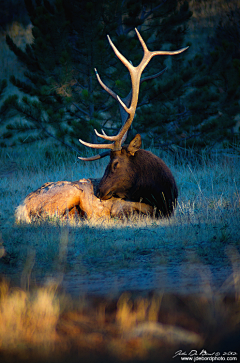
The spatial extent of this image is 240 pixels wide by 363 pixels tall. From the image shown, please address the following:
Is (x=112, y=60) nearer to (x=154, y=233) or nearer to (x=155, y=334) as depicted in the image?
(x=154, y=233)

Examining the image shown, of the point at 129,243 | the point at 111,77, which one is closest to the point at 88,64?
the point at 111,77

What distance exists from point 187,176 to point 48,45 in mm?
6197

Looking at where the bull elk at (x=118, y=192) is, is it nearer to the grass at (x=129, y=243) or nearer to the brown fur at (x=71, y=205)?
the brown fur at (x=71, y=205)

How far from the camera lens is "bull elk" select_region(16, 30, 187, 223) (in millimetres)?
5457

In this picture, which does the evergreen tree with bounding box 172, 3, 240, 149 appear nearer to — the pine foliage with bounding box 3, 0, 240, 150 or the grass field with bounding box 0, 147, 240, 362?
the pine foliage with bounding box 3, 0, 240, 150

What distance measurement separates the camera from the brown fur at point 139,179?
5.46 m

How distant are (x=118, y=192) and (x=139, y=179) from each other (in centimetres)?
34

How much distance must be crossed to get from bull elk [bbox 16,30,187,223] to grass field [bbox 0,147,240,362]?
288 mm

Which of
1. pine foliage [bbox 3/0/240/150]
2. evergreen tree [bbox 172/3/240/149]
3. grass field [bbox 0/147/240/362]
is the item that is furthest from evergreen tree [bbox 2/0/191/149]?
grass field [bbox 0/147/240/362]

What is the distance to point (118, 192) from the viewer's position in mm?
5504

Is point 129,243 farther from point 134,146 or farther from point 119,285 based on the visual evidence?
point 134,146

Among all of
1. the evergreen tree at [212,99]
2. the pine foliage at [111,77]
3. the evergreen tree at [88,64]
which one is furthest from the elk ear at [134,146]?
the evergreen tree at [212,99]

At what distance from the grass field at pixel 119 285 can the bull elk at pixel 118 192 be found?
11.3 inches

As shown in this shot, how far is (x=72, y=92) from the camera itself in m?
12.9
